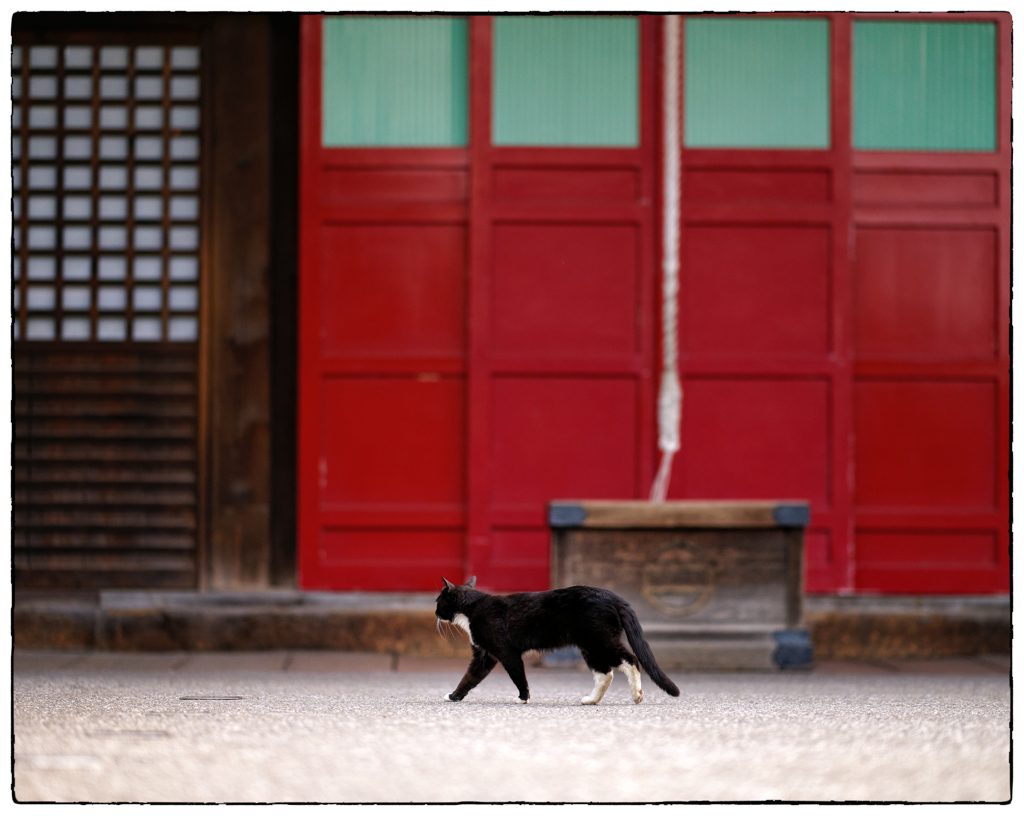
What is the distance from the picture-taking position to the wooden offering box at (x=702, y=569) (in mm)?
5418

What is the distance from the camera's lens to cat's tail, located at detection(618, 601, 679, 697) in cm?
393

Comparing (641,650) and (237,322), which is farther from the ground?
(237,322)

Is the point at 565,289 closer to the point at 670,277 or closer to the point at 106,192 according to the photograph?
the point at 670,277

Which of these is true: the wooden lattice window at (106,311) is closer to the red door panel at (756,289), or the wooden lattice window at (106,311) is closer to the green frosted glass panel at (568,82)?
the green frosted glass panel at (568,82)

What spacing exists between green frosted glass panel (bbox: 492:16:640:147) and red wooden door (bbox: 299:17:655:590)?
71 millimetres

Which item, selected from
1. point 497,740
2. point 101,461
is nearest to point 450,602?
point 497,740

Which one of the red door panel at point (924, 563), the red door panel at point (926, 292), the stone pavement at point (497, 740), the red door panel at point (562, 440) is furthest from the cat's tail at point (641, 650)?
the red door panel at point (926, 292)

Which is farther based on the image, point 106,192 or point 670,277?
point 106,192

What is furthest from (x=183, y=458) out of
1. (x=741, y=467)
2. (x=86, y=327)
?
(x=741, y=467)

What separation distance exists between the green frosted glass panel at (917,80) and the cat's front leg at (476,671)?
3.71 meters

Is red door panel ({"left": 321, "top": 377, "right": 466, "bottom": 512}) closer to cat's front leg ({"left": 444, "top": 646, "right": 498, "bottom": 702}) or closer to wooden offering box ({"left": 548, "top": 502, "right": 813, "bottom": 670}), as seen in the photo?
wooden offering box ({"left": 548, "top": 502, "right": 813, "bottom": 670})

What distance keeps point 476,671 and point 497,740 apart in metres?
0.57

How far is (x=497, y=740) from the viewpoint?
146 inches

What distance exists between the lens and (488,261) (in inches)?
239
